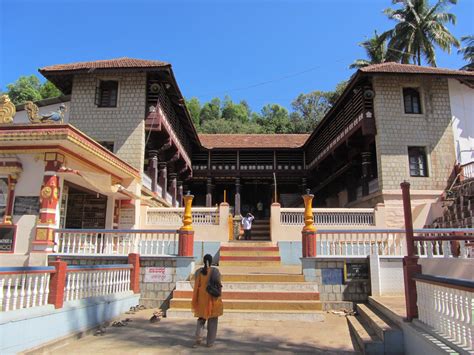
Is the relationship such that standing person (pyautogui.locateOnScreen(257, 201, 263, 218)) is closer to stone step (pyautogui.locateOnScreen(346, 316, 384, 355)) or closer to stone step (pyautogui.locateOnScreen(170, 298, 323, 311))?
stone step (pyautogui.locateOnScreen(170, 298, 323, 311))

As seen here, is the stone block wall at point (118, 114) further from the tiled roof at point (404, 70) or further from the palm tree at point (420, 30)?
the palm tree at point (420, 30)

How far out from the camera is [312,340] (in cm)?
631

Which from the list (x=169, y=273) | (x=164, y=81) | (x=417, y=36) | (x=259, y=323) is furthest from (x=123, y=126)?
(x=417, y=36)

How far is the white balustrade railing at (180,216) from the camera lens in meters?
13.5

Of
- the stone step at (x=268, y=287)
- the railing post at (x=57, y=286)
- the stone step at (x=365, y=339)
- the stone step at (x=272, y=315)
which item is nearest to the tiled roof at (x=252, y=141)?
A: the stone step at (x=268, y=287)

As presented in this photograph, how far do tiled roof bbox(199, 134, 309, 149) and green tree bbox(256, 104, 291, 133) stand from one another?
17.5 meters

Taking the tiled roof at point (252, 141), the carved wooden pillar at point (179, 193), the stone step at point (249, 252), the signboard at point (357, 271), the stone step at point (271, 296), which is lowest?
the stone step at point (271, 296)

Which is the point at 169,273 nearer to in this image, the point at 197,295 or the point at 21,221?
the point at 197,295

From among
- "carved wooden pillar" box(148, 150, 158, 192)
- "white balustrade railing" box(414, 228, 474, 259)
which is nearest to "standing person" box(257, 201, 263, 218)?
"carved wooden pillar" box(148, 150, 158, 192)

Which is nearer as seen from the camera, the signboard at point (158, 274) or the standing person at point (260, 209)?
the signboard at point (158, 274)

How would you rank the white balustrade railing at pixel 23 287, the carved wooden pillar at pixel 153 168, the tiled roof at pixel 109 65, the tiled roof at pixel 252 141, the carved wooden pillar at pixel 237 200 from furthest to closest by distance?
the tiled roof at pixel 252 141, the carved wooden pillar at pixel 237 200, the carved wooden pillar at pixel 153 168, the tiled roof at pixel 109 65, the white balustrade railing at pixel 23 287

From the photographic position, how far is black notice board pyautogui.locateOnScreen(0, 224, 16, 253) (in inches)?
383

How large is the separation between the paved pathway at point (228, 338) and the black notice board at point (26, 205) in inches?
175

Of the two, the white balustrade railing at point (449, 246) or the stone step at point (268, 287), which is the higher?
the white balustrade railing at point (449, 246)
